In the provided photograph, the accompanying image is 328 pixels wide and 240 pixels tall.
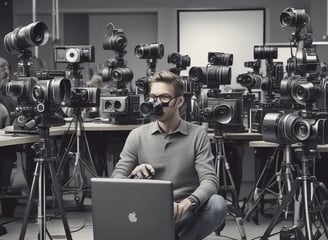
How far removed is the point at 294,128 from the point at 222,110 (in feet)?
3.38

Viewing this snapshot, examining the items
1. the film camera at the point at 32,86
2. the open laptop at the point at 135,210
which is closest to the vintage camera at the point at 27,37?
the film camera at the point at 32,86

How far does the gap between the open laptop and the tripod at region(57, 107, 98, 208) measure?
2.02 meters

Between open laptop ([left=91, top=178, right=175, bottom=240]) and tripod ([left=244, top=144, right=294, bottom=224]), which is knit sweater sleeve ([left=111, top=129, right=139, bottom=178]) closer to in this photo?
open laptop ([left=91, top=178, right=175, bottom=240])

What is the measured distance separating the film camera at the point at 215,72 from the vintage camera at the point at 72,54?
89 centimetres

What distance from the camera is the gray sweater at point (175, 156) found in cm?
320

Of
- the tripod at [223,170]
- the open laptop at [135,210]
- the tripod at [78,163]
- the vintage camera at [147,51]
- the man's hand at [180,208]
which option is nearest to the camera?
the open laptop at [135,210]

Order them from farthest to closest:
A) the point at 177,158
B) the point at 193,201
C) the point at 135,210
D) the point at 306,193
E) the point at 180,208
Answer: the point at 306,193 < the point at 177,158 < the point at 193,201 < the point at 180,208 < the point at 135,210

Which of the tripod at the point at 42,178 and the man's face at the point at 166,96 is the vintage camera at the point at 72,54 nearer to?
the tripod at the point at 42,178

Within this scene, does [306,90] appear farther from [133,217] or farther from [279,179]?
[279,179]

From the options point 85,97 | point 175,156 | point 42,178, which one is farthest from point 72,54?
point 175,156

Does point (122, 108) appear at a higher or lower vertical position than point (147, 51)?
lower

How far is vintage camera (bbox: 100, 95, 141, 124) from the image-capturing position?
5176 millimetres

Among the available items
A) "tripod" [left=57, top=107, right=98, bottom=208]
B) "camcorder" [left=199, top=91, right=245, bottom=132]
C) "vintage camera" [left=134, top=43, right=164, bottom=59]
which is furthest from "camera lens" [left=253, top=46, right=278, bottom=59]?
"tripod" [left=57, top=107, right=98, bottom=208]

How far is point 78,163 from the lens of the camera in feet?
16.2
